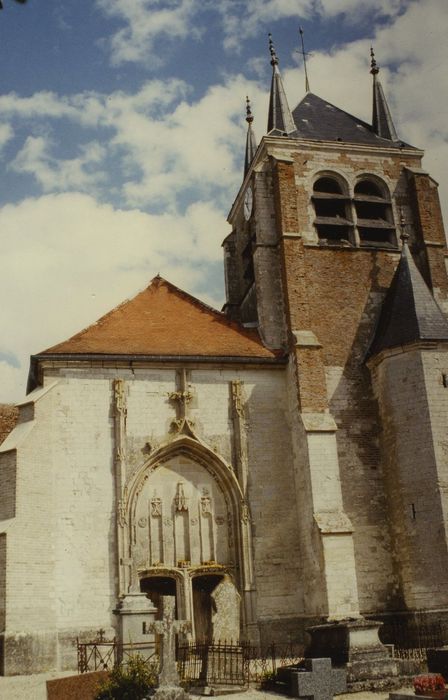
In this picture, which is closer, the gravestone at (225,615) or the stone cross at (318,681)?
the stone cross at (318,681)

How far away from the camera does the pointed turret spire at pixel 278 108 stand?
74.3 feet

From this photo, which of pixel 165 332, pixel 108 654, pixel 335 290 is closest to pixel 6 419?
pixel 165 332

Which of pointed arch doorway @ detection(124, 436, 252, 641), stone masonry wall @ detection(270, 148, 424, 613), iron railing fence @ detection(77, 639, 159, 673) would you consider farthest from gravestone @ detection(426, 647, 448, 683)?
pointed arch doorway @ detection(124, 436, 252, 641)

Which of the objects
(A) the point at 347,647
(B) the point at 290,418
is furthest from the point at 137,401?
(A) the point at 347,647

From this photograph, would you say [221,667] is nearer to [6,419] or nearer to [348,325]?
[348,325]

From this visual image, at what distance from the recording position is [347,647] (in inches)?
475

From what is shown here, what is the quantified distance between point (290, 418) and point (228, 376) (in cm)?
180

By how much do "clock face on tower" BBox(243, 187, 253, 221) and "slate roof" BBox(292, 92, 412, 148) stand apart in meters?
2.10

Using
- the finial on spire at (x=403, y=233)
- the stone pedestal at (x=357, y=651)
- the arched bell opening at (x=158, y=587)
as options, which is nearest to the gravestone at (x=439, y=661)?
the stone pedestal at (x=357, y=651)

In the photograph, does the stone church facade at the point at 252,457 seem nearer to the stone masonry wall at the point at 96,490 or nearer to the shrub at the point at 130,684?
the stone masonry wall at the point at 96,490

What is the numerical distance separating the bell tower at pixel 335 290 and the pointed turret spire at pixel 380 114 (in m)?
0.04

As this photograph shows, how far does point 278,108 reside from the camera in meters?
23.3

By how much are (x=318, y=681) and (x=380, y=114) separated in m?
18.6

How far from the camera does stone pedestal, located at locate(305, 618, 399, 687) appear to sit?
453 inches
